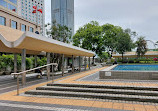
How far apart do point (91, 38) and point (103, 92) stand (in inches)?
1358

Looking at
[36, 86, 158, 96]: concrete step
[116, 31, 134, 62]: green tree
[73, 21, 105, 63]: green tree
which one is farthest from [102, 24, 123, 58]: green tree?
[36, 86, 158, 96]: concrete step

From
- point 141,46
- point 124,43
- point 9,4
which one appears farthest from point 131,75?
point 9,4

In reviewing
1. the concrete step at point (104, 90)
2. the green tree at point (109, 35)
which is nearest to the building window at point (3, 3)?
the green tree at point (109, 35)

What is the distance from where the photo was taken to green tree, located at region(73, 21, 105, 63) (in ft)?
133

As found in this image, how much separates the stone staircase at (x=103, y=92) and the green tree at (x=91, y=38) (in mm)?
33023

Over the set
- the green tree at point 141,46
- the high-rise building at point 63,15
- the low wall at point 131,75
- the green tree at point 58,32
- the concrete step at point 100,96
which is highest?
the high-rise building at point 63,15

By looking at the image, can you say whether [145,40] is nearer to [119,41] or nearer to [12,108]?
[119,41]

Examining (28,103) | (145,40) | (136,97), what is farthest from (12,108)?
(145,40)

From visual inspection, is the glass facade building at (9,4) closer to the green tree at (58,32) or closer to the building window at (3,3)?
the building window at (3,3)

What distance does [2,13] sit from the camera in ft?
93.9

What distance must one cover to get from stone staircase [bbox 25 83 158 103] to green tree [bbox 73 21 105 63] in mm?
33023

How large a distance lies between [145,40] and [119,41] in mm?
6982

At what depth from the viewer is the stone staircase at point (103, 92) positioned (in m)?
6.32

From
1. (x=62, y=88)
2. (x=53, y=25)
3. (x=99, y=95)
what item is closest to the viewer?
(x=99, y=95)
